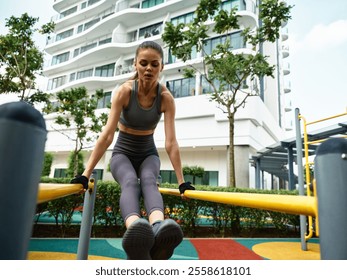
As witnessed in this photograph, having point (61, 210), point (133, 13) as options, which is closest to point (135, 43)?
point (133, 13)

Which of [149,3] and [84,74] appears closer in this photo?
[149,3]

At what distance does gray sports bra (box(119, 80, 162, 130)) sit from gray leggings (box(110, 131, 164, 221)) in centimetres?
19

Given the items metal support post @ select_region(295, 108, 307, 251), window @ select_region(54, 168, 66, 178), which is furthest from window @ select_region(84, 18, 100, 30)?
metal support post @ select_region(295, 108, 307, 251)

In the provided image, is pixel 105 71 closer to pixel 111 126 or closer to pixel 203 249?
pixel 203 249

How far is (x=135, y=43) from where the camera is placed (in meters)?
16.9

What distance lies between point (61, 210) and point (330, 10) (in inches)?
180

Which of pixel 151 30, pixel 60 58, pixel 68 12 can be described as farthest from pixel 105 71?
pixel 68 12

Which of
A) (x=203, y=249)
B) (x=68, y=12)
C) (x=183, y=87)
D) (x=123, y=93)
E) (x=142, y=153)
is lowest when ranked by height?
(x=203, y=249)

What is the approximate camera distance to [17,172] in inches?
14.1

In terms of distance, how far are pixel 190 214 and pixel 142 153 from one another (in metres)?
3.03

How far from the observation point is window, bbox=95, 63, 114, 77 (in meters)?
18.3

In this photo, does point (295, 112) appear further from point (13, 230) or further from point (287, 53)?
point (287, 53)

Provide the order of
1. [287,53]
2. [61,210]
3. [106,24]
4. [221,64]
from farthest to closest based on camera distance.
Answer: [287,53] → [106,24] → [221,64] → [61,210]

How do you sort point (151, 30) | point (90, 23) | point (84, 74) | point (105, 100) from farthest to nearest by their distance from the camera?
point (90, 23) → point (84, 74) → point (105, 100) → point (151, 30)
